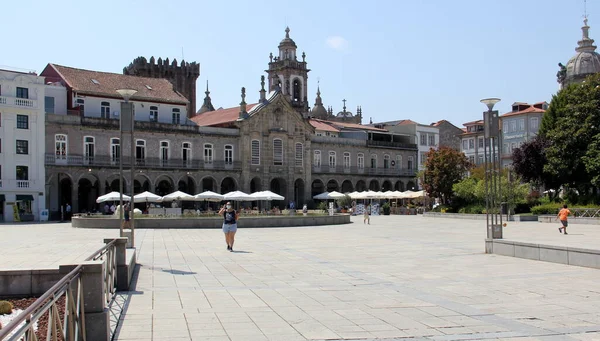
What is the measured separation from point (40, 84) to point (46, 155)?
5.48 meters

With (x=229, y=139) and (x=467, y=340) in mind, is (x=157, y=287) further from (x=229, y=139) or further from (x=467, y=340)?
(x=229, y=139)

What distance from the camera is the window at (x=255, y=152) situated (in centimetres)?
6169

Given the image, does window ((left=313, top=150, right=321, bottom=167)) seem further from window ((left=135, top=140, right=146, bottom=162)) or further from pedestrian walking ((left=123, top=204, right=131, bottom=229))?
pedestrian walking ((left=123, top=204, right=131, bottom=229))

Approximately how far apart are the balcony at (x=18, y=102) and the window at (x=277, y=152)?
2371 centimetres

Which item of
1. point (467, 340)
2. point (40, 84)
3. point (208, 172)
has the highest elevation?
point (40, 84)

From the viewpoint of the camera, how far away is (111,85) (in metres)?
55.4

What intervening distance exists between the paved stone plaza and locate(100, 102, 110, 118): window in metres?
36.5

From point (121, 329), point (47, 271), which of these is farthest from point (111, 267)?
point (121, 329)

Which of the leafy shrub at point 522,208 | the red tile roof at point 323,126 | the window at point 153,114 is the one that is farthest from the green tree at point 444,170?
the window at point 153,114

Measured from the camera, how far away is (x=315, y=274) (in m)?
13.9

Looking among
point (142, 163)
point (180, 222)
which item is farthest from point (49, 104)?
point (180, 222)

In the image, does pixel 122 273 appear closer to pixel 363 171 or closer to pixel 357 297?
pixel 357 297

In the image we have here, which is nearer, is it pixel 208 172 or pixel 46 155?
pixel 46 155

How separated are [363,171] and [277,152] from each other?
1251 centimetres
